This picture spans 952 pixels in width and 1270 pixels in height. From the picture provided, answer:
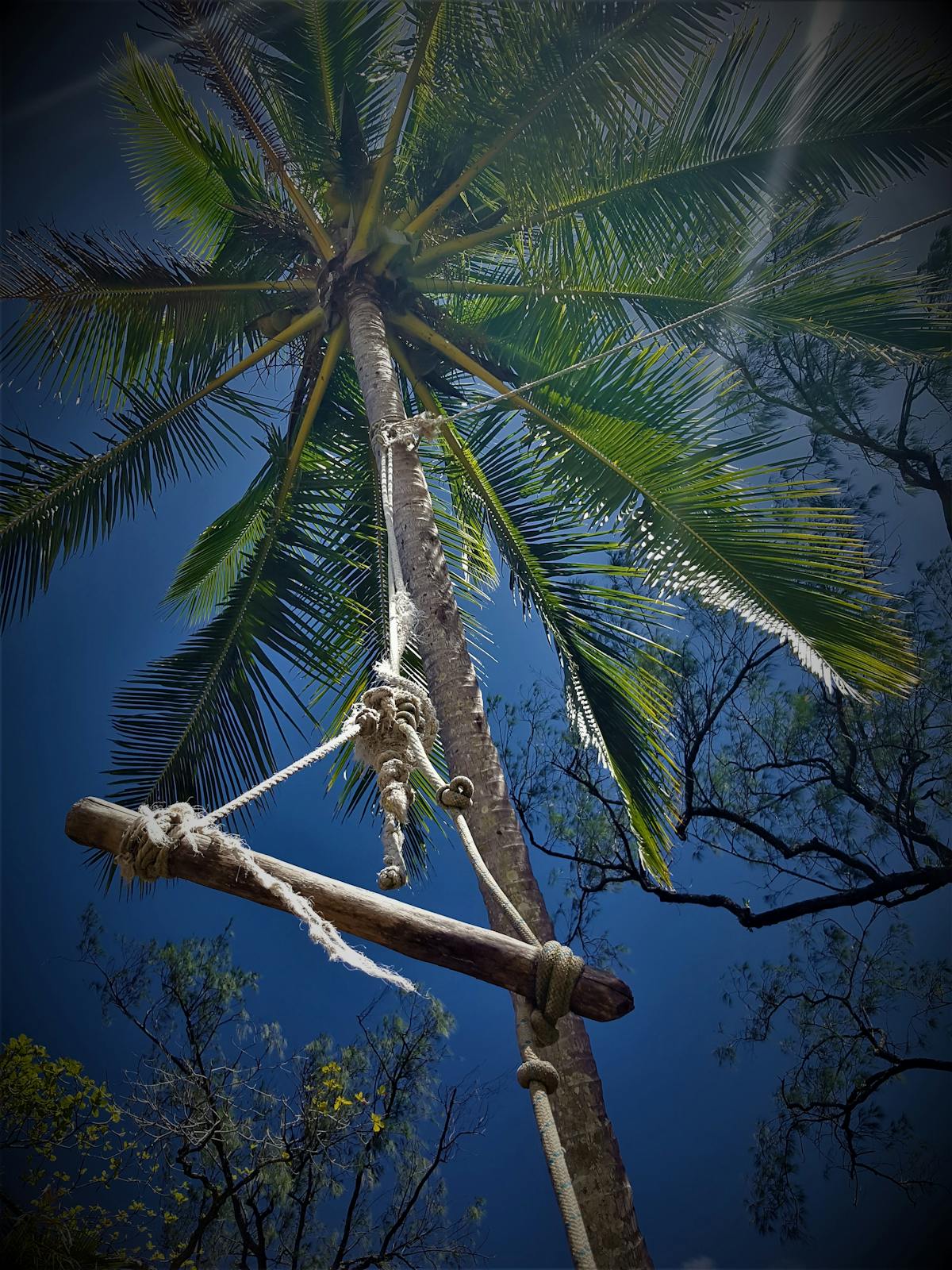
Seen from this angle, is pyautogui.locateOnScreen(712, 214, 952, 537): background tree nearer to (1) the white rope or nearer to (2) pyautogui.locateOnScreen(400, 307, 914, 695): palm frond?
(2) pyautogui.locateOnScreen(400, 307, 914, 695): palm frond

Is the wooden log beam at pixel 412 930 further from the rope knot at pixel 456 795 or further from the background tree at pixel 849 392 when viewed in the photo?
the background tree at pixel 849 392

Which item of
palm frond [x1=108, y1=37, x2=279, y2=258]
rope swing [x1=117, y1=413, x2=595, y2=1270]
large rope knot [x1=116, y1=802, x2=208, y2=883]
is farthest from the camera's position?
palm frond [x1=108, y1=37, x2=279, y2=258]

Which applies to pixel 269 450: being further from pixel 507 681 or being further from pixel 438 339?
pixel 507 681

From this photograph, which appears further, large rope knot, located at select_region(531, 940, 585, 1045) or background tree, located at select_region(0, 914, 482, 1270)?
background tree, located at select_region(0, 914, 482, 1270)

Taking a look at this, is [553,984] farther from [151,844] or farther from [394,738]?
→ [394,738]

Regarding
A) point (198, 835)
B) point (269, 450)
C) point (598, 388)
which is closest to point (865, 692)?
point (598, 388)

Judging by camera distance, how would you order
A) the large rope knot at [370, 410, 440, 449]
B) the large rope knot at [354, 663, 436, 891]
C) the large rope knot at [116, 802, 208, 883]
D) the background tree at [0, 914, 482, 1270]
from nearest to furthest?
the large rope knot at [116, 802, 208, 883] → the large rope knot at [354, 663, 436, 891] → the large rope knot at [370, 410, 440, 449] → the background tree at [0, 914, 482, 1270]

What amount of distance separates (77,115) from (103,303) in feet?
23.9

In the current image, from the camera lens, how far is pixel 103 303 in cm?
444

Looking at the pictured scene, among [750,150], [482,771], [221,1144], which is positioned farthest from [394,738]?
[221,1144]

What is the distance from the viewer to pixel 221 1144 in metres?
5.20

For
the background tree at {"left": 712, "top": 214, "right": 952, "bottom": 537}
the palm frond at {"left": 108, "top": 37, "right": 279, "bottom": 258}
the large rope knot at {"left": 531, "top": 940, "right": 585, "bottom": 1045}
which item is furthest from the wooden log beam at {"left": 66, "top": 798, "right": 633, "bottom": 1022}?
the background tree at {"left": 712, "top": 214, "right": 952, "bottom": 537}

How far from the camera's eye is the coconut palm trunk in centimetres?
183

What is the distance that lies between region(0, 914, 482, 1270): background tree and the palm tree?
2366 millimetres
